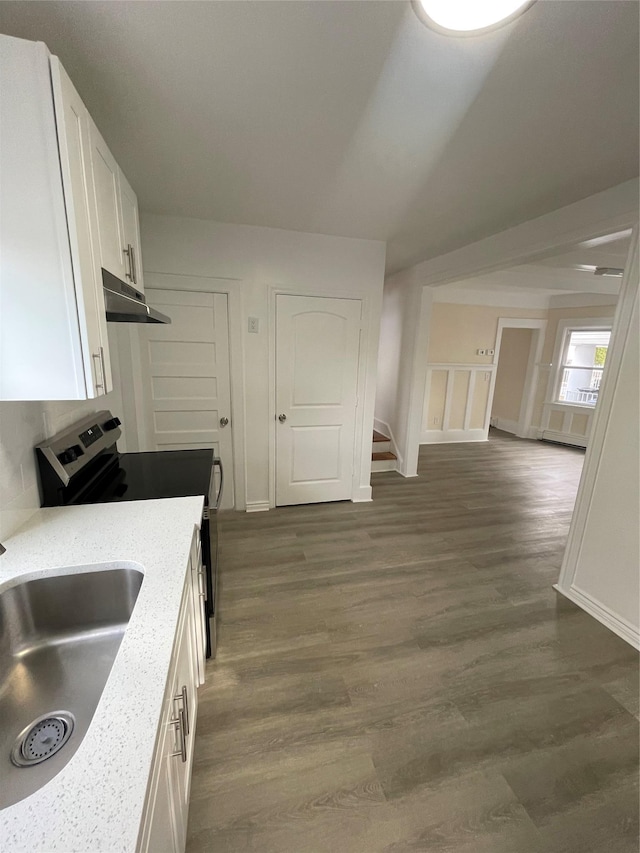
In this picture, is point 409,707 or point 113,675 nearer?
point 113,675

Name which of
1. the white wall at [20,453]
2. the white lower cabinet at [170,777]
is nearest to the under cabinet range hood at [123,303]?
the white wall at [20,453]

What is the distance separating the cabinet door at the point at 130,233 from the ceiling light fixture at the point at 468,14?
1.29 meters

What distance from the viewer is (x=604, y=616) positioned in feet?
6.66

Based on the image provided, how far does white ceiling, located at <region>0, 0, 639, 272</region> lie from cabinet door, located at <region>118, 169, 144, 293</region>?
212 mm

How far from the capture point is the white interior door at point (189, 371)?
2715 millimetres

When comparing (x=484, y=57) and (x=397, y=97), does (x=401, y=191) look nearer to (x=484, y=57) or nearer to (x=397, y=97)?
(x=397, y=97)

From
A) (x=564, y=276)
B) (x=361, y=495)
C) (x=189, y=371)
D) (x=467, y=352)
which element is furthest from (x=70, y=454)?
(x=564, y=276)

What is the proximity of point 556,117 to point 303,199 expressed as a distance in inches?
52.9

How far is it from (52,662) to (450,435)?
5.70m

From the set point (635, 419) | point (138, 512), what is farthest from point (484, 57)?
point (138, 512)

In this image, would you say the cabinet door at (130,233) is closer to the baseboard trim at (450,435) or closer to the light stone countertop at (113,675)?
the light stone countertop at (113,675)

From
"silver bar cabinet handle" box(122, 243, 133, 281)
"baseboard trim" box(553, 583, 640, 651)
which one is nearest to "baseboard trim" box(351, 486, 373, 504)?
"baseboard trim" box(553, 583, 640, 651)

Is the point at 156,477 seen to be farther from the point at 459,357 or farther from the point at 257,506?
the point at 459,357

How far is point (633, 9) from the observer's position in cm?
94
